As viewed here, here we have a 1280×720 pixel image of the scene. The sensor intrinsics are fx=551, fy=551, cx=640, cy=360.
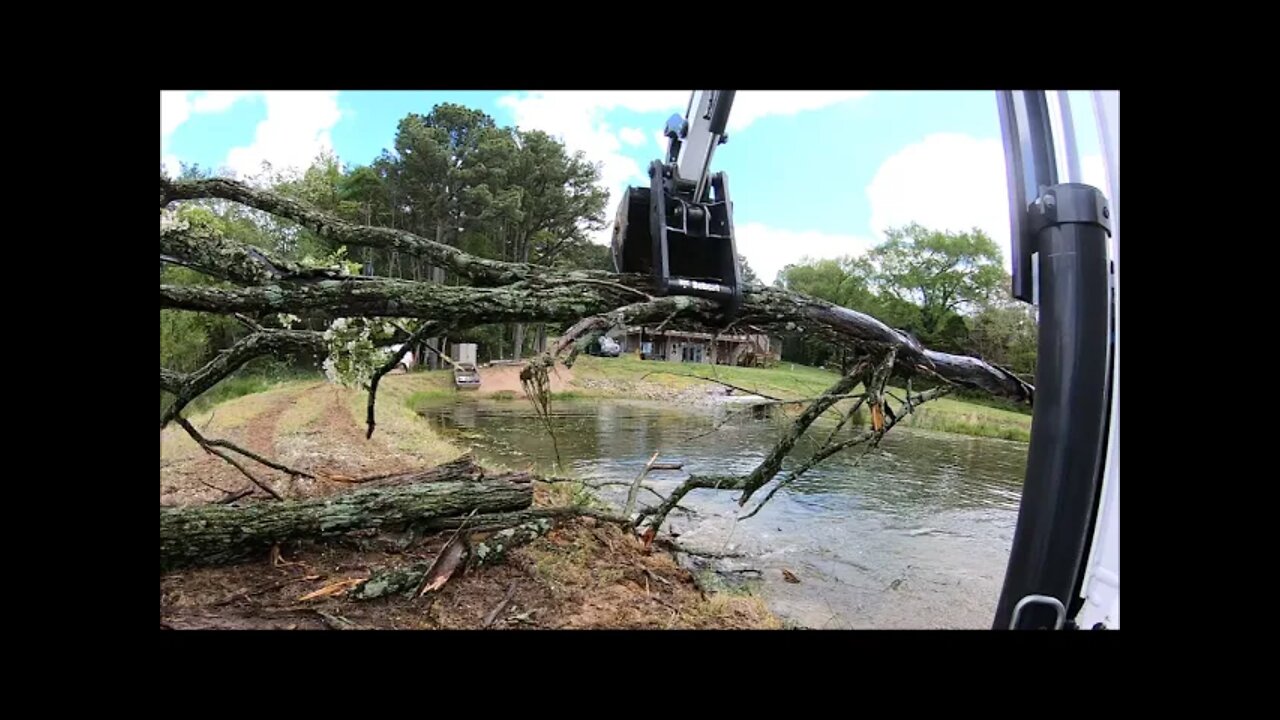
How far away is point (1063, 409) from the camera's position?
122cm

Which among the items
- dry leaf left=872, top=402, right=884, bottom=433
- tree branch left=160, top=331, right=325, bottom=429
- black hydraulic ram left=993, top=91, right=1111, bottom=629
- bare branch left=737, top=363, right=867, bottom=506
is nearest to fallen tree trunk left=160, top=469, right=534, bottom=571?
tree branch left=160, top=331, right=325, bottom=429

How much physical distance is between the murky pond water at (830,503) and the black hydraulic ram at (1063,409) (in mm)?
1537

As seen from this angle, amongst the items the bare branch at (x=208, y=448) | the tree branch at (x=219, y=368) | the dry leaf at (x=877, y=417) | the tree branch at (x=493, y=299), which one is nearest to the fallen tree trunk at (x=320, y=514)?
the bare branch at (x=208, y=448)

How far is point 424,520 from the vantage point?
113 inches

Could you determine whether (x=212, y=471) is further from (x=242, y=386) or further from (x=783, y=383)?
(x=783, y=383)

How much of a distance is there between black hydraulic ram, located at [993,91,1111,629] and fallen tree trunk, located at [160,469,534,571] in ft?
7.76

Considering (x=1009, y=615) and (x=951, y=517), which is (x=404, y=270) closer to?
(x=1009, y=615)

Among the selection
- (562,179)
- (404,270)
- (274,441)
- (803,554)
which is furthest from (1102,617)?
(562,179)

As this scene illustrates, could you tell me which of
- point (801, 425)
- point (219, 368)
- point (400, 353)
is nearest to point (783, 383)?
point (801, 425)

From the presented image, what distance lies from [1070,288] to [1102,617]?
2.29 feet

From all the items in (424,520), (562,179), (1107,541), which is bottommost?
(424,520)

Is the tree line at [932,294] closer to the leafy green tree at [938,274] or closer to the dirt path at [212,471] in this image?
the leafy green tree at [938,274]

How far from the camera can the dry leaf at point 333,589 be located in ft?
7.62

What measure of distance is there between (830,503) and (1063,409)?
376 cm
